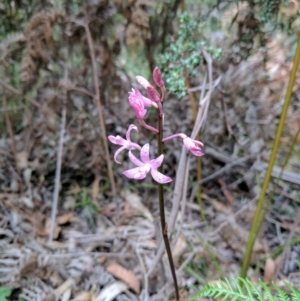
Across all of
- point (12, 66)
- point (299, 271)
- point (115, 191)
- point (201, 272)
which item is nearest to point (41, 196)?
point (115, 191)

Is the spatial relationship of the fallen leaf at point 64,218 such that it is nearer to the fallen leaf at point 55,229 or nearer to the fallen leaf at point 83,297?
the fallen leaf at point 55,229

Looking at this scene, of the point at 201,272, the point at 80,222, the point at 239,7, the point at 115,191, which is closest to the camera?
the point at 201,272

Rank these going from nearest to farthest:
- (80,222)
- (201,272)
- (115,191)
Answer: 1. (201,272)
2. (80,222)
3. (115,191)

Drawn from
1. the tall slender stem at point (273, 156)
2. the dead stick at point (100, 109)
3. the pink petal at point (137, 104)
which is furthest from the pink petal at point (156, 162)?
the dead stick at point (100, 109)

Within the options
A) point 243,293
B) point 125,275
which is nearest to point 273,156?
point 243,293

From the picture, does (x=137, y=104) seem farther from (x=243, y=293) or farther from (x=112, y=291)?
(x=112, y=291)

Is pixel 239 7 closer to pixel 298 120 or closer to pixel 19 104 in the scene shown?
pixel 298 120

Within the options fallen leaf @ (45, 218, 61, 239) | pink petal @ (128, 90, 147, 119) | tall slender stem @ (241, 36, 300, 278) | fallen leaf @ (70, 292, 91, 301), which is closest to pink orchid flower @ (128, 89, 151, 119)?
pink petal @ (128, 90, 147, 119)
